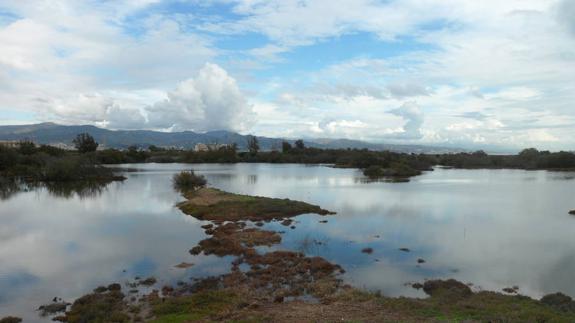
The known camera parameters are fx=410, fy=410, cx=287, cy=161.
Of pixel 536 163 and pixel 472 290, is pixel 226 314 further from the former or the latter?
pixel 536 163

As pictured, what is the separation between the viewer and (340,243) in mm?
23906

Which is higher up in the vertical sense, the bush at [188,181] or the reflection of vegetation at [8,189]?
the bush at [188,181]

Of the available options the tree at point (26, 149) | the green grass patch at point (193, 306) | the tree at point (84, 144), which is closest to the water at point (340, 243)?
the green grass patch at point (193, 306)

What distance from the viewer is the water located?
56.7ft

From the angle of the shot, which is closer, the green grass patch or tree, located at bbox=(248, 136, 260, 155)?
the green grass patch

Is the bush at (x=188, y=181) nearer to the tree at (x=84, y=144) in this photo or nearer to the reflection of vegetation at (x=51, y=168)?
Result: the reflection of vegetation at (x=51, y=168)

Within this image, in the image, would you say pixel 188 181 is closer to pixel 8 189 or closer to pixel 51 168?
pixel 8 189

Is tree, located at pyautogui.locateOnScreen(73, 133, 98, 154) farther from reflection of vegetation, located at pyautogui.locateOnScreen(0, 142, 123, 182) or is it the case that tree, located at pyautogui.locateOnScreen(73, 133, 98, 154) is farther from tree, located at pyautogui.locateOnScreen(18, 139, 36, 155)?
reflection of vegetation, located at pyautogui.locateOnScreen(0, 142, 123, 182)

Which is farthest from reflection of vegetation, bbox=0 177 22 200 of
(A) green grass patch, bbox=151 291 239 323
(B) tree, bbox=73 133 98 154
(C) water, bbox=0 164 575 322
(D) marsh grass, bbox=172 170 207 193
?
(B) tree, bbox=73 133 98 154

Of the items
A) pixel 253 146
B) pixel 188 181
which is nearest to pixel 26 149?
pixel 188 181

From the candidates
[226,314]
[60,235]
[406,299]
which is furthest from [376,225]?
[60,235]

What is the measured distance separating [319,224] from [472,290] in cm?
1501

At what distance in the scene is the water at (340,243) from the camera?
17297 mm

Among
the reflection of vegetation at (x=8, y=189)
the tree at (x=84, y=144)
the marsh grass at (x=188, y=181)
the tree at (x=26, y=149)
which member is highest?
the tree at (x=84, y=144)
